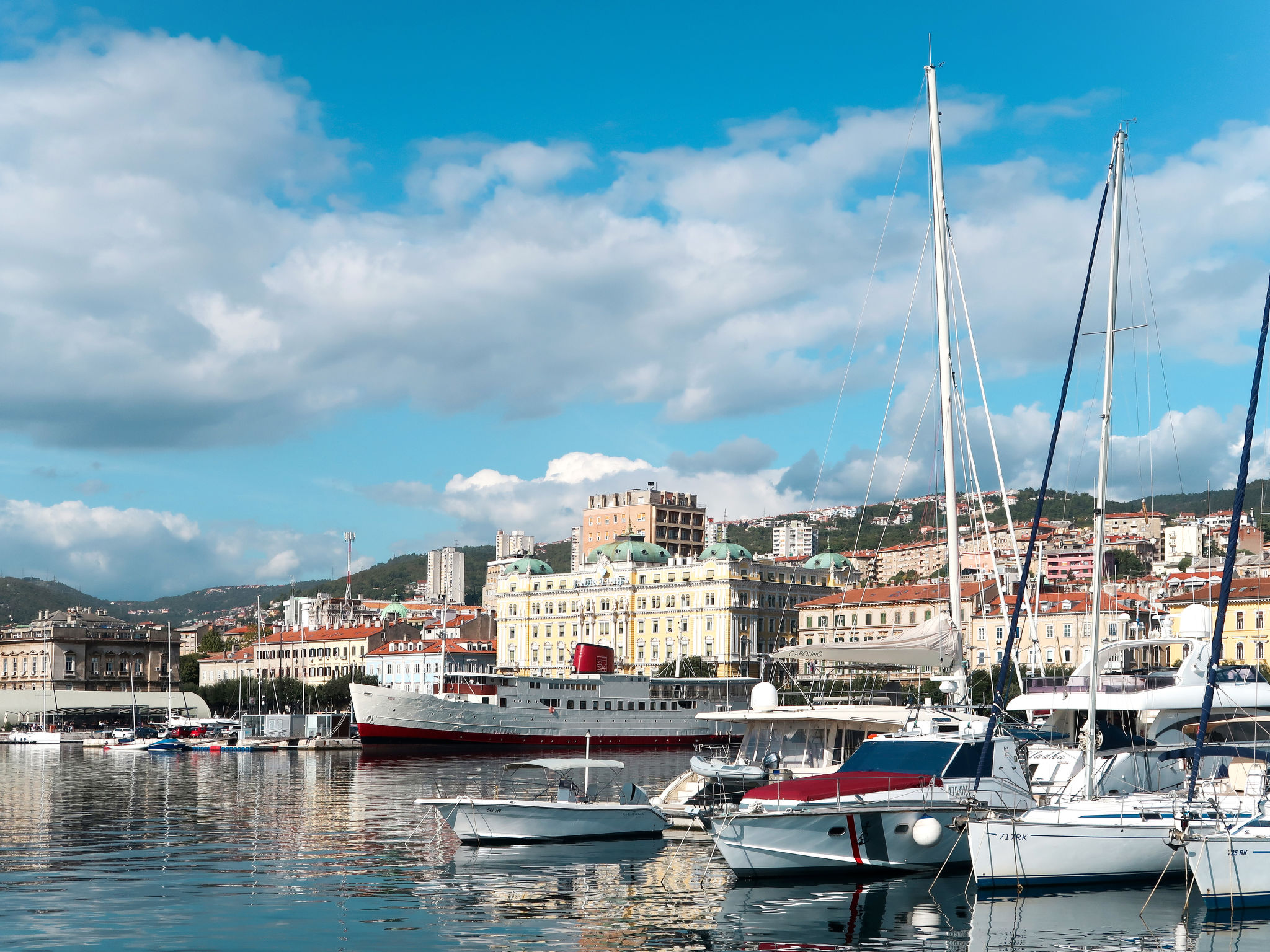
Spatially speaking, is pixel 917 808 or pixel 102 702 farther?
pixel 102 702

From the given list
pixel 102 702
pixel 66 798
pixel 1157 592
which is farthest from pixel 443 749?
pixel 1157 592

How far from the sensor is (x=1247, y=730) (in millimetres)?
31453

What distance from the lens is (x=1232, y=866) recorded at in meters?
22.7

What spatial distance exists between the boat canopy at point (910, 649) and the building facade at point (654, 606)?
337 ft

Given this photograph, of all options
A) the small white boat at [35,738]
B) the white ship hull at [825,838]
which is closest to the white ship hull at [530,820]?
the white ship hull at [825,838]

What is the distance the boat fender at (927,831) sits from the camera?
1003 inches

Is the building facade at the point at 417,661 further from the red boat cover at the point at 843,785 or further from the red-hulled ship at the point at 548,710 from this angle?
the red boat cover at the point at 843,785

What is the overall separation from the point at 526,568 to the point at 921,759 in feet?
459

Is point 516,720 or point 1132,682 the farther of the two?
point 516,720

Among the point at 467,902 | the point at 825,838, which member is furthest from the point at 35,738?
the point at 825,838

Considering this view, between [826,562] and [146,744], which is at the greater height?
[826,562]

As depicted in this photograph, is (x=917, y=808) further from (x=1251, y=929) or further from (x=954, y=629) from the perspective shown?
(x=954, y=629)

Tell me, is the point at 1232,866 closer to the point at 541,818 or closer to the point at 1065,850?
the point at 1065,850

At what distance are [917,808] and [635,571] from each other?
5086 inches
